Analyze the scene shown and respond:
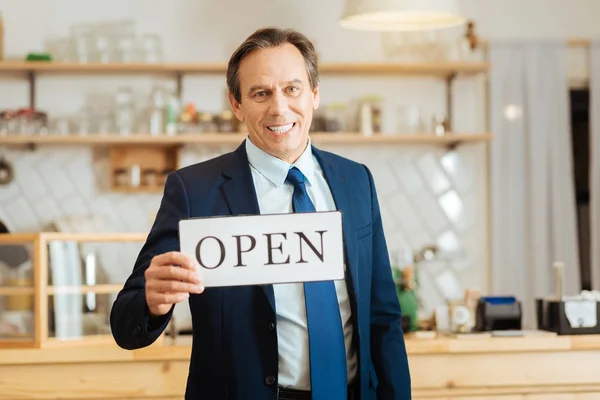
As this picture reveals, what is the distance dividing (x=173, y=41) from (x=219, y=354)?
3.64 metres

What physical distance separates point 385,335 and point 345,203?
272 mm

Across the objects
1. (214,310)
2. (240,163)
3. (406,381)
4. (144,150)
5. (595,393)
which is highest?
(144,150)

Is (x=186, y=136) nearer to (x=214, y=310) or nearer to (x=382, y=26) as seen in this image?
(x=382, y=26)

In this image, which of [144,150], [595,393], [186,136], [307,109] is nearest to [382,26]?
[186,136]

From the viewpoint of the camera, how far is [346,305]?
1839mm

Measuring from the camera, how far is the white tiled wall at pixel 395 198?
5.12 meters

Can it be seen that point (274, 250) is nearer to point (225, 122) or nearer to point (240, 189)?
point (240, 189)

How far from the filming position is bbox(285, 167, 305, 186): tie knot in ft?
6.05

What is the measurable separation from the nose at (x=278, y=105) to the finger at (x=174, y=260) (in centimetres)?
35

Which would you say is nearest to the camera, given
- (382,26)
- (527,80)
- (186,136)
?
(382,26)

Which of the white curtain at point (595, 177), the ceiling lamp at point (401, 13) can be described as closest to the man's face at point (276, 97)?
the ceiling lamp at point (401, 13)

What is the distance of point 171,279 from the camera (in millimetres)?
1597

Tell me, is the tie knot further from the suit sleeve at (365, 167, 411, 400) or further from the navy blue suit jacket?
the suit sleeve at (365, 167, 411, 400)

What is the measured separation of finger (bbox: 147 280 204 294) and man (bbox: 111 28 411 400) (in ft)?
0.24
